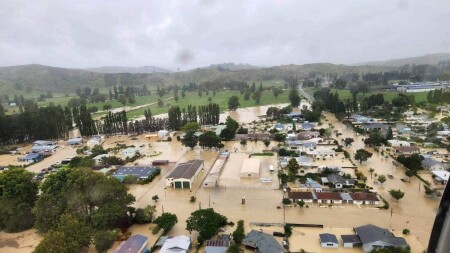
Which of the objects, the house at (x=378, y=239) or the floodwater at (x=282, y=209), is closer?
the house at (x=378, y=239)

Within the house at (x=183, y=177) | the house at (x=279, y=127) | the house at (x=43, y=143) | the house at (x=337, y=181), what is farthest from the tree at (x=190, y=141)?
the house at (x=43, y=143)

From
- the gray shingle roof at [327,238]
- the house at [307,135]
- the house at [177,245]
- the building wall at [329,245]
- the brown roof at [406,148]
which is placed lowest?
the building wall at [329,245]

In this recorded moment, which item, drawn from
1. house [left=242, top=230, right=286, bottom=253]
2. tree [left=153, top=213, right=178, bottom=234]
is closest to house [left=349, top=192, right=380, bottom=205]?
house [left=242, top=230, right=286, bottom=253]

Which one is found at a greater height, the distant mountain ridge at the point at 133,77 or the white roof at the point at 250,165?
the distant mountain ridge at the point at 133,77

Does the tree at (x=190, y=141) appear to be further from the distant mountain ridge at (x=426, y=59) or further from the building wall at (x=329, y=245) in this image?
the distant mountain ridge at (x=426, y=59)

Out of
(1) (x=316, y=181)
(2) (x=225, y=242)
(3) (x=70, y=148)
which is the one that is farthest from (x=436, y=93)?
(3) (x=70, y=148)

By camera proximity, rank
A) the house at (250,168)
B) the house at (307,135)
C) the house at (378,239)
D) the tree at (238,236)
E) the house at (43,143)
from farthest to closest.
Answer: the house at (43,143) → the house at (307,135) → the house at (250,168) → the tree at (238,236) → the house at (378,239)

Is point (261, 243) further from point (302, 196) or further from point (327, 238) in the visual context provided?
point (302, 196)
